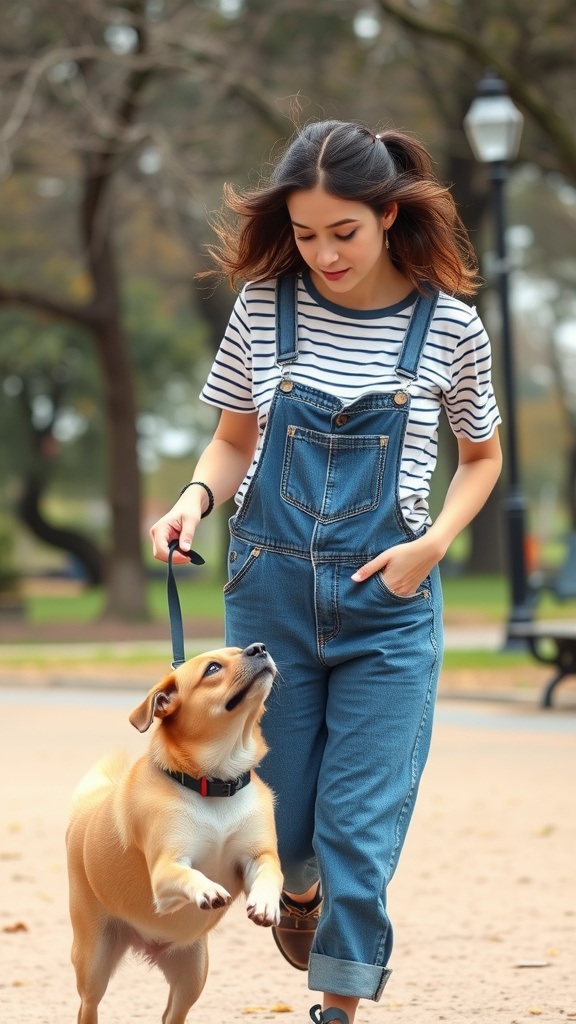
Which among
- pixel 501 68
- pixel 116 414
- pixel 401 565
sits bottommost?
pixel 401 565

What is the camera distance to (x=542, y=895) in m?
6.44

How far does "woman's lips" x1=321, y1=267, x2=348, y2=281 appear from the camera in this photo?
3.84 meters

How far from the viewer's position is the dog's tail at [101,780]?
4188 millimetres

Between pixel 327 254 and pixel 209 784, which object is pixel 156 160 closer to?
pixel 327 254

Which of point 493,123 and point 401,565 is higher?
point 493,123

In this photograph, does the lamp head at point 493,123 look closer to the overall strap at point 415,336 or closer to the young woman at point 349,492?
the young woman at point 349,492

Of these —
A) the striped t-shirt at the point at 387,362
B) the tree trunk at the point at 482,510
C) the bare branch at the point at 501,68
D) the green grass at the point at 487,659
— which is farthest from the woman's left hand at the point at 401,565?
the tree trunk at the point at 482,510

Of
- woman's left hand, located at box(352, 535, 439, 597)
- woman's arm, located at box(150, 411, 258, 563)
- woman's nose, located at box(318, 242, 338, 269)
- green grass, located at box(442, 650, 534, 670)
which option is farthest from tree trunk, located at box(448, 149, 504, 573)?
woman's left hand, located at box(352, 535, 439, 597)

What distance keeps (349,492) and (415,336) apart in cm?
40

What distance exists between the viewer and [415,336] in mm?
3861

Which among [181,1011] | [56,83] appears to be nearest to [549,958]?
[181,1011]

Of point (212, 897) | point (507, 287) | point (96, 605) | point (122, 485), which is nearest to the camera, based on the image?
point (212, 897)

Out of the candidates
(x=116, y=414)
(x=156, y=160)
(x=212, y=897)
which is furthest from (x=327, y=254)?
(x=156, y=160)

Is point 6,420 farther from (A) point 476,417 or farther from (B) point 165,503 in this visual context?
(B) point 165,503
